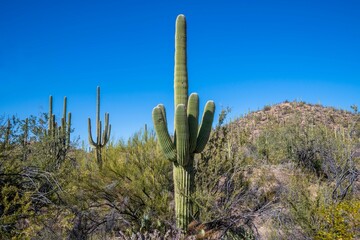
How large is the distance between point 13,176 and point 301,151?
39.9ft

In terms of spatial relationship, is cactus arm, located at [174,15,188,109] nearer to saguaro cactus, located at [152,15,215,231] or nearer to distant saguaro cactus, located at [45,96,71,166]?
saguaro cactus, located at [152,15,215,231]

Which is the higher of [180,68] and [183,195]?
[180,68]

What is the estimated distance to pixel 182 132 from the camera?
315 inches

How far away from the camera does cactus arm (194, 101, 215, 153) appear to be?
28.0ft

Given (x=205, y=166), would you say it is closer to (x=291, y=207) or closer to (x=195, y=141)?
(x=195, y=141)

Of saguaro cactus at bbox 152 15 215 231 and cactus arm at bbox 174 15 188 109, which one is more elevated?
cactus arm at bbox 174 15 188 109

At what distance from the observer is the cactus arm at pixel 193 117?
8.35 m

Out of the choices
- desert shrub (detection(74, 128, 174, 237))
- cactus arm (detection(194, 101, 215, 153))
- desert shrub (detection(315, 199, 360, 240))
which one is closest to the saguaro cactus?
cactus arm (detection(194, 101, 215, 153))

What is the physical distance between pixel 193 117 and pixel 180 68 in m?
1.20

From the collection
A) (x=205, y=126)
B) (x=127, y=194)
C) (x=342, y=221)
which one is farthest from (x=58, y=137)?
(x=342, y=221)

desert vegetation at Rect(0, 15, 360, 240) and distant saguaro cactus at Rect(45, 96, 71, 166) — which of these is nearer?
desert vegetation at Rect(0, 15, 360, 240)

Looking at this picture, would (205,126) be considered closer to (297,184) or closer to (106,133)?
(297,184)

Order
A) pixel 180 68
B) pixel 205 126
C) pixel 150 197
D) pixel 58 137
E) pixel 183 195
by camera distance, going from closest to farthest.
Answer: pixel 183 195 → pixel 205 126 → pixel 180 68 → pixel 150 197 → pixel 58 137

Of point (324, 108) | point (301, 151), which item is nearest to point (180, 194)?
point (301, 151)
